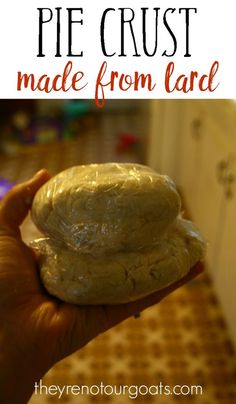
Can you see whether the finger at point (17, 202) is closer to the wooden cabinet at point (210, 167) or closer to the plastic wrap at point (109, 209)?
the plastic wrap at point (109, 209)

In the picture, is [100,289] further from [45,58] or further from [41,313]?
[45,58]

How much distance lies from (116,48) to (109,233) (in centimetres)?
31

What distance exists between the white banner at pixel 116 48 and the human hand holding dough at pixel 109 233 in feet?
0.53

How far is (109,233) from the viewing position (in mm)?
561

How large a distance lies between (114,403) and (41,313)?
553mm

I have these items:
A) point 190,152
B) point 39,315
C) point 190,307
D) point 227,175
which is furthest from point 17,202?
point 190,152

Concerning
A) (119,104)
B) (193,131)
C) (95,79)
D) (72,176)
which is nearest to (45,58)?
(95,79)

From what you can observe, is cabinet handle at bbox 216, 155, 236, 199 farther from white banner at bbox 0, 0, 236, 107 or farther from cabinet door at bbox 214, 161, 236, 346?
white banner at bbox 0, 0, 236, 107

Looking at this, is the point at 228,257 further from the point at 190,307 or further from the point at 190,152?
the point at 190,152

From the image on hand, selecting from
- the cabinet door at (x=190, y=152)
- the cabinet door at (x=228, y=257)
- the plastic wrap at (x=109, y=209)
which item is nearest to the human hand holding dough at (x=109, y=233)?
the plastic wrap at (x=109, y=209)

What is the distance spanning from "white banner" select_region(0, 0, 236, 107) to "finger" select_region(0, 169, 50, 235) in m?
0.16

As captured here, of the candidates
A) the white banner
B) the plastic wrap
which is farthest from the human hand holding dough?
the white banner

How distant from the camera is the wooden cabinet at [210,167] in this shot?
115 centimetres

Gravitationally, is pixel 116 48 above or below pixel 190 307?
above
